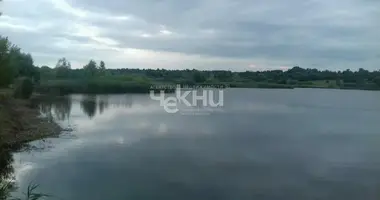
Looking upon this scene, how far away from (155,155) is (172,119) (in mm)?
11958

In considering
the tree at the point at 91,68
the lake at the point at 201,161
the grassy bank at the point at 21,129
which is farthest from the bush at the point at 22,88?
the tree at the point at 91,68

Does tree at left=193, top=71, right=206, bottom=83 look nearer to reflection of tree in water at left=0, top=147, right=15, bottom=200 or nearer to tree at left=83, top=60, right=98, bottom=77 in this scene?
tree at left=83, top=60, right=98, bottom=77

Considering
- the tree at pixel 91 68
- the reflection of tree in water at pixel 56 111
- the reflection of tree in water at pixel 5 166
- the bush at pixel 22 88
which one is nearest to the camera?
the reflection of tree in water at pixel 5 166

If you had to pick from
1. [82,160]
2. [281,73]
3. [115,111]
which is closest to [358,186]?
[82,160]

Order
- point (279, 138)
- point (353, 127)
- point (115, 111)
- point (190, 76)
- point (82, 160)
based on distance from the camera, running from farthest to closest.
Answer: point (190, 76) → point (115, 111) → point (353, 127) → point (279, 138) → point (82, 160)

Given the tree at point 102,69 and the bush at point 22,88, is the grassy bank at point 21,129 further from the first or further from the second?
the tree at point 102,69

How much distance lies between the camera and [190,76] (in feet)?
187

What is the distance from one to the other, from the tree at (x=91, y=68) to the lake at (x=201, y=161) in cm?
4105

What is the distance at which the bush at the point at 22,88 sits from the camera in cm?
3366

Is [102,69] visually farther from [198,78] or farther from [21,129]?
[21,129]

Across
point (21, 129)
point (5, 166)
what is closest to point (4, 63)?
point (21, 129)

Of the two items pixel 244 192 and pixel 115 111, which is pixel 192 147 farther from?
pixel 115 111

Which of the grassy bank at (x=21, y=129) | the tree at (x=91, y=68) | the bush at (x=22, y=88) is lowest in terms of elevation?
the grassy bank at (x=21, y=129)

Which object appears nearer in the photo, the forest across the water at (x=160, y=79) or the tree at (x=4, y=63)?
the tree at (x=4, y=63)
